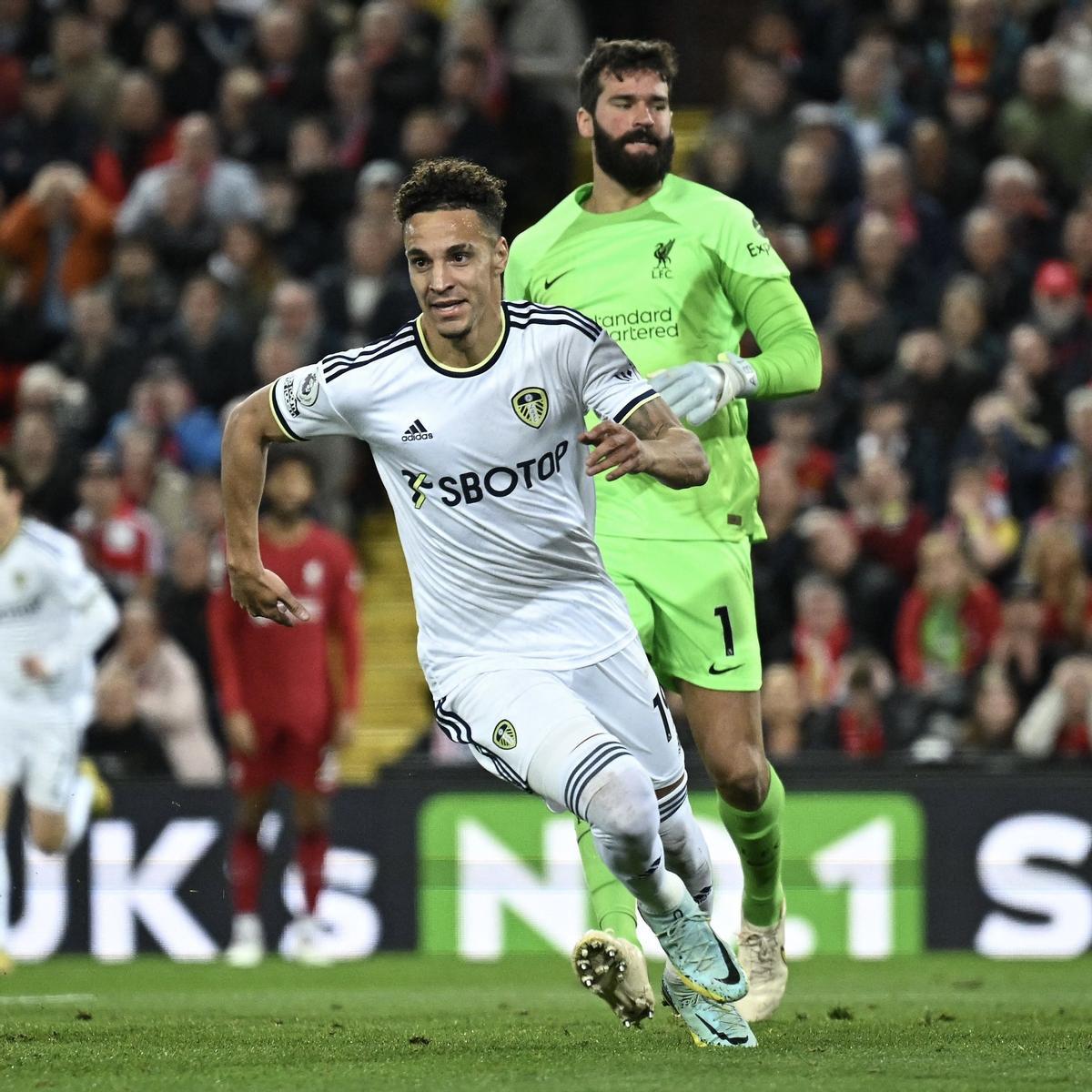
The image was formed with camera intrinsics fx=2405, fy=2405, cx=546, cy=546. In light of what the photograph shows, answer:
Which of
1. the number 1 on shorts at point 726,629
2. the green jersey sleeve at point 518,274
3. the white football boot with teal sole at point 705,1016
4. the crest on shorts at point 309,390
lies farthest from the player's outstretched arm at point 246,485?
the number 1 on shorts at point 726,629

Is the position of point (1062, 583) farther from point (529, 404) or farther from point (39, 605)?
point (529, 404)

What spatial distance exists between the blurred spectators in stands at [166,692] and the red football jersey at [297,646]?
1045 millimetres

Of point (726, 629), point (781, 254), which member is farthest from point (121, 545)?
point (726, 629)

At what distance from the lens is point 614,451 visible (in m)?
6.05

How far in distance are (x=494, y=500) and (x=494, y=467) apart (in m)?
0.10

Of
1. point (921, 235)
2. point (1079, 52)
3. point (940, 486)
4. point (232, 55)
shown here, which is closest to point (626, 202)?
point (940, 486)

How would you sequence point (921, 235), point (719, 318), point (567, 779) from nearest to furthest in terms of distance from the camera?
1. point (567, 779)
2. point (719, 318)
3. point (921, 235)

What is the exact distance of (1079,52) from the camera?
15391 millimetres

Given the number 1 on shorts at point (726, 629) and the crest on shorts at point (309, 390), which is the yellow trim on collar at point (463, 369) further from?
the number 1 on shorts at point (726, 629)

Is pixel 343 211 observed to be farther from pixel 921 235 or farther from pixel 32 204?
pixel 921 235

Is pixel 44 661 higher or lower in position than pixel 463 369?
lower

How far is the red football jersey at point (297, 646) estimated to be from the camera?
485 inches

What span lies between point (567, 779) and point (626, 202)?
7.74ft

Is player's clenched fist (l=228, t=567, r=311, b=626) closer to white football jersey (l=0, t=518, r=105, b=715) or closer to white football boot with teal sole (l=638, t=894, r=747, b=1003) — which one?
white football boot with teal sole (l=638, t=894, r=747, b=1003)
